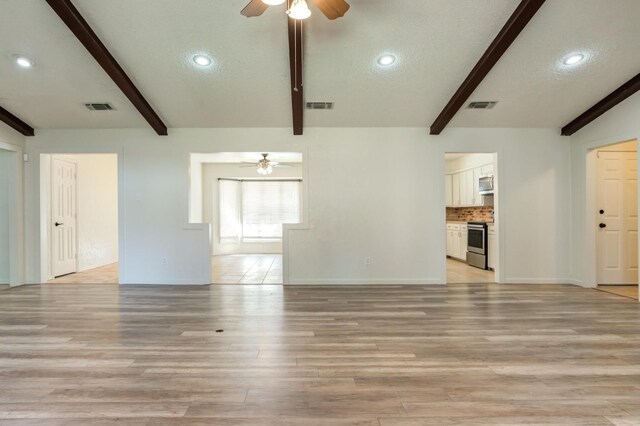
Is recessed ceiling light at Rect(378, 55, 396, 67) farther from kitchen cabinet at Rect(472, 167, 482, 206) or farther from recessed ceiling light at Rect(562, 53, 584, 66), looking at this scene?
kitchen cabinet at Rect(472, 167, 482, 206)

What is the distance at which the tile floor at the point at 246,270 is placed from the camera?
218 inches

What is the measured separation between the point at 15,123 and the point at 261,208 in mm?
5577

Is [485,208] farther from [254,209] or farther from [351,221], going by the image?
[254,209]

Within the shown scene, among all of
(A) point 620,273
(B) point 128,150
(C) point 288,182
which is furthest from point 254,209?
(A) point 620,273

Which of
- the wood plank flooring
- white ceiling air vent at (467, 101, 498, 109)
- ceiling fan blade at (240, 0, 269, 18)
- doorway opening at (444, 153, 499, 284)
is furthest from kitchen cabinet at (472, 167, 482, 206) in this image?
ceiling fan blade at (240, 0, 269, 18)

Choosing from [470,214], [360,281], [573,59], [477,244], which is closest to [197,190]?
[360,281]

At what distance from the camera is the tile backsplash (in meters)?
7.19

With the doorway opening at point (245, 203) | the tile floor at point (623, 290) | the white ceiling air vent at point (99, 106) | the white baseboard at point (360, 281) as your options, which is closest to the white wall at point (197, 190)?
the doorway opening at point (245, 203)

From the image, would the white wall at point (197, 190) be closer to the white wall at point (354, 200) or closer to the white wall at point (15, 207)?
the white wall at point (354, 200)

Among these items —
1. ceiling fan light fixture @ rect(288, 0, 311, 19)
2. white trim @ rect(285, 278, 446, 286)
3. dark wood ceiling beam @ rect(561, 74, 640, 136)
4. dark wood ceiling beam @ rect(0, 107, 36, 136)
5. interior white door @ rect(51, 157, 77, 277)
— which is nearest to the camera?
ceiling fan light fixture @ rect(288, 0, 311, 19)

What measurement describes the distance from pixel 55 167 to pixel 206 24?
4669 mm

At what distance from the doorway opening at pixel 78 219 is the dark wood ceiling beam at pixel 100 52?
2435mm

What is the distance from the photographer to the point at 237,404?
6.33ft

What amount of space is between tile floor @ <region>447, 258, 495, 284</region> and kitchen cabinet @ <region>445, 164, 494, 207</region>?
4.72 ft
